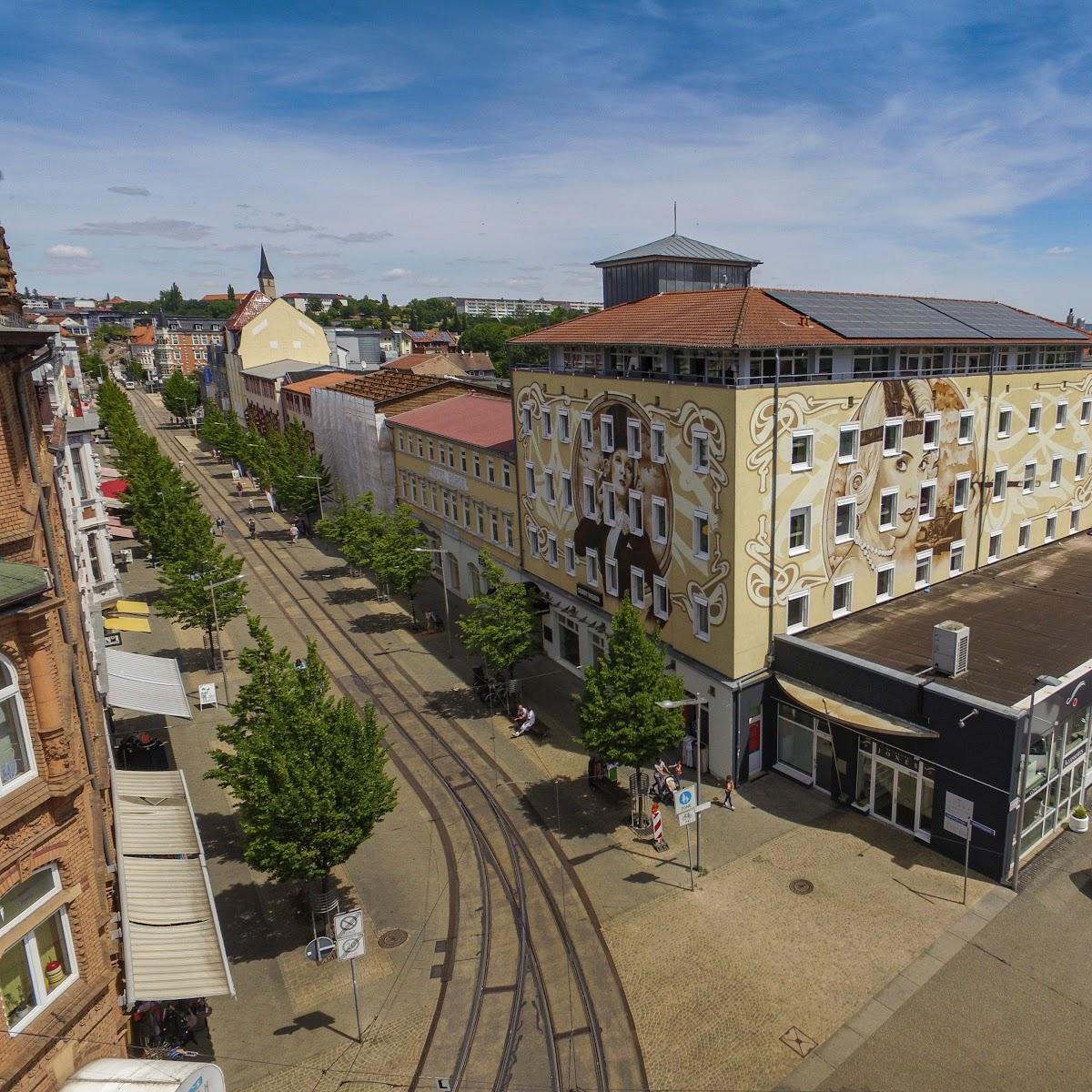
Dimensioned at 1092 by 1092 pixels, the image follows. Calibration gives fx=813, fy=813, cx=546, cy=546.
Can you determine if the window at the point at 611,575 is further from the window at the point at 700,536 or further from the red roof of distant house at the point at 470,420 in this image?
the red roof of distant house at the point at 470,420

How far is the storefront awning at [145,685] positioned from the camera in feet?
95.2

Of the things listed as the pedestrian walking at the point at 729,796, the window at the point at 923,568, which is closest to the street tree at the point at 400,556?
the pedestrian walking at the point at 729,796

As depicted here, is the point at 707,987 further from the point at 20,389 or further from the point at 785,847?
the point at 20,389

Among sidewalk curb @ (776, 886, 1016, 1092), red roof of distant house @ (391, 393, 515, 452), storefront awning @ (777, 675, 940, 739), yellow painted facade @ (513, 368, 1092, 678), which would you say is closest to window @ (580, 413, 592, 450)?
yellow painted facade @ (513, 368, 1092, 678)

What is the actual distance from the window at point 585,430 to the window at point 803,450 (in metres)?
9.35

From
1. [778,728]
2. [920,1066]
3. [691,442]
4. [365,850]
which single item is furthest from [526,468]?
[920,1066]

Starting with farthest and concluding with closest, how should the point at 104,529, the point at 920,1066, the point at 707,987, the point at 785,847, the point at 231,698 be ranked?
the point at 104,529, the point at 231,698, the point at 785,847, the point at 707,987, the point at 920,1066

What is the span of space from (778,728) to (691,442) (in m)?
11.0

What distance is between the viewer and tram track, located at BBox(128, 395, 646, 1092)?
59.5 feet

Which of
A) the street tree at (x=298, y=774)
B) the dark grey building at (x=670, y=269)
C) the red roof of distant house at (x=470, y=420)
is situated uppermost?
the dark grey building at (x=670, y=269)

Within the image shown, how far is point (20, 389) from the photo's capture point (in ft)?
50.4

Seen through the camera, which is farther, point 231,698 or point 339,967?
point 231,698

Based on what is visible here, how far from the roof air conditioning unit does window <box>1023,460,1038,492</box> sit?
15.8 meters

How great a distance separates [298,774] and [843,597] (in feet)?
69.1
